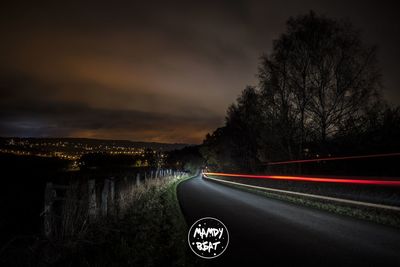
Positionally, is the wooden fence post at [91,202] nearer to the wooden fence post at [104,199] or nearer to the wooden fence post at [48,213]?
the wooden fence post at [104,199]

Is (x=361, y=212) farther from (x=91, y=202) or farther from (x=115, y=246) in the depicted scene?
(x=91, y=202)

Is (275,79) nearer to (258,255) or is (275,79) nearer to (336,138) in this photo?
(336,138)

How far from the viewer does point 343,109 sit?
20.2 m

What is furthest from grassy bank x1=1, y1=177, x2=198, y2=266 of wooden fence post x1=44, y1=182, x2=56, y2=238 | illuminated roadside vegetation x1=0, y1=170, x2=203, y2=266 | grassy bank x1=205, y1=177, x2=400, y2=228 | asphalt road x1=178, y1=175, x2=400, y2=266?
grassy bank x1=205, y1=177, x2=400, y2=228

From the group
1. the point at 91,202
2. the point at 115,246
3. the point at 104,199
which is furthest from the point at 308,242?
the point at 104,199

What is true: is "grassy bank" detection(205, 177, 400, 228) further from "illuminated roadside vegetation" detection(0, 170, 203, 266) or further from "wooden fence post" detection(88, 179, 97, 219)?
"wooden fence post" detection(88, 179, 97, 219)

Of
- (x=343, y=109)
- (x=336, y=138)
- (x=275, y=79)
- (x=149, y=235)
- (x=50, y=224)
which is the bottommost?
(x=149, y=235)

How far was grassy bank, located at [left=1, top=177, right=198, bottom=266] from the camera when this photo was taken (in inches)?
219

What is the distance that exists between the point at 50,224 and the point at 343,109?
62.8 ft

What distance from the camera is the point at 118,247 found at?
652cm

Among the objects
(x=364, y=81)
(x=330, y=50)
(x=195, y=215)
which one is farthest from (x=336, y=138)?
(x=195, y=215)

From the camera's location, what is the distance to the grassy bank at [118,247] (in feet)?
18.2

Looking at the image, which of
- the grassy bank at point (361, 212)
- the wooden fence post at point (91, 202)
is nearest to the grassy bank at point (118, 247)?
the wooden fence post at point (91, 202)

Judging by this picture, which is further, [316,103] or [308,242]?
[316,103]
